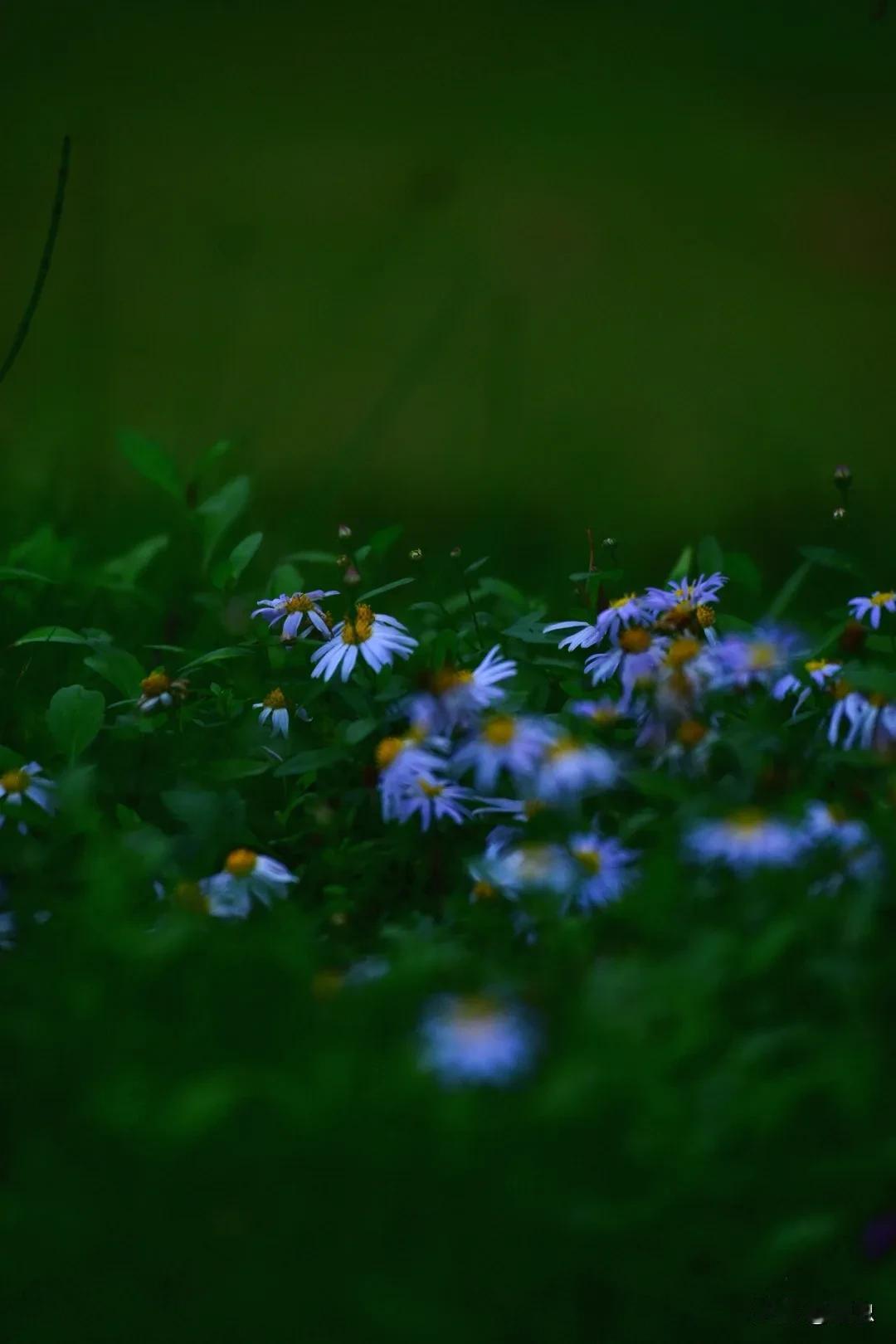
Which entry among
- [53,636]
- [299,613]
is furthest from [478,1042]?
[53,636]

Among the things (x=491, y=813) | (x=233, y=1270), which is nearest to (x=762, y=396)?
(x=491, y=813)

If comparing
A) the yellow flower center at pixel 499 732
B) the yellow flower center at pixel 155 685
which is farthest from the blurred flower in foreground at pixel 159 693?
the yellow flower center at pixel 499 732

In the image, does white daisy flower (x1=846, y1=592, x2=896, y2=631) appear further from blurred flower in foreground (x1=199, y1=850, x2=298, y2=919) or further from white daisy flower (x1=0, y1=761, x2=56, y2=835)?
white daisy flower (x1=0, y1=761, x2=56, y2=835)

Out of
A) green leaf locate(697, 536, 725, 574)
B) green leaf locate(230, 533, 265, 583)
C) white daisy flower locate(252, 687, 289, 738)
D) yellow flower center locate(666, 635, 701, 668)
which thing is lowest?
white daisy flower locate(252, 687, 289, 738)


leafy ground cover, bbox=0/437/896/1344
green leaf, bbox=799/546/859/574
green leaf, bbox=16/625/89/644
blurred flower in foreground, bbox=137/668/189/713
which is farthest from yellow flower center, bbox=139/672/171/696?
green leaf, bbox=799/546/859/574

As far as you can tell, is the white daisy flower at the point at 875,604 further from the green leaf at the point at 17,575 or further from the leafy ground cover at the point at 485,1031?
the green leaf at the point at 17,575

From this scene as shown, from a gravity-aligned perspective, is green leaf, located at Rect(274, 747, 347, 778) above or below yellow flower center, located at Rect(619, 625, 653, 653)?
below

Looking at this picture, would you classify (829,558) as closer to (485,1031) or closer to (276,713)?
(276,713)
